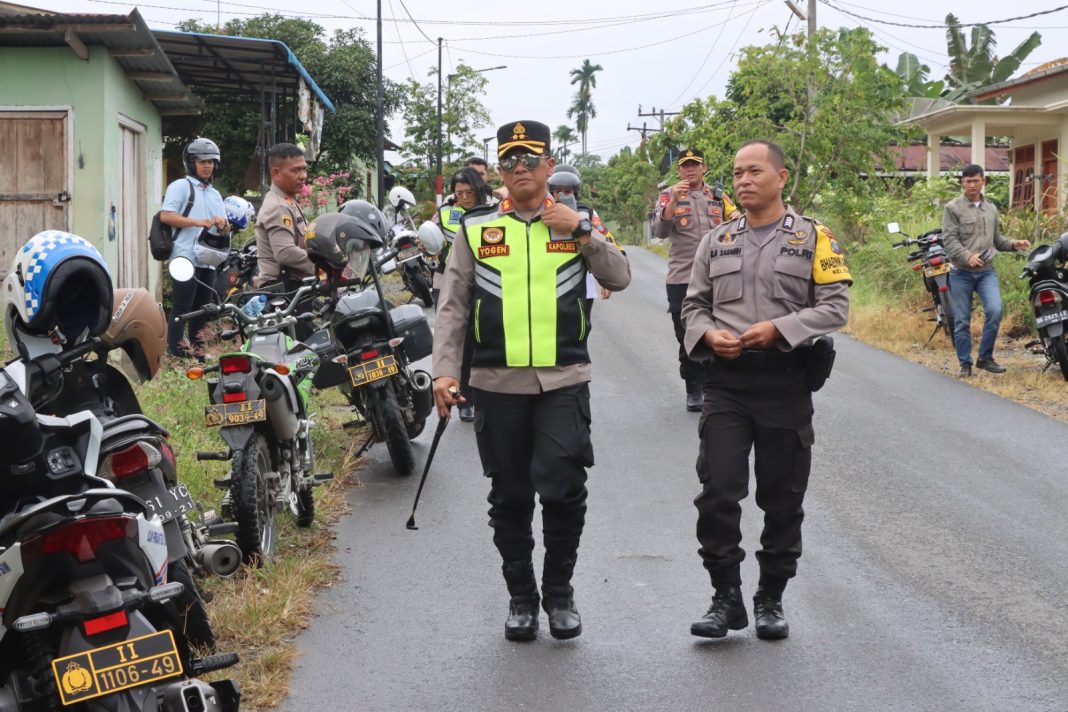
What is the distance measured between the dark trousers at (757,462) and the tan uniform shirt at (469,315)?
23.2 inches

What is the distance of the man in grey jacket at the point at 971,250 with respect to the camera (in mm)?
12133

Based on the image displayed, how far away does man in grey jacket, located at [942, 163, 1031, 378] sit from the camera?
12.1 metres

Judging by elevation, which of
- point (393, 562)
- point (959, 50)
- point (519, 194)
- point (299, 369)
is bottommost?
point (393, 562)

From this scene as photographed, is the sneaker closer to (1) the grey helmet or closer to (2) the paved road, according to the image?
(2) the paved road

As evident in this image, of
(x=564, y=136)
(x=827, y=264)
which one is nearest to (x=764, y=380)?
(x=827, y=264)

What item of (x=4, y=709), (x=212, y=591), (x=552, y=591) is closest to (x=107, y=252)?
(x=212, y=591)

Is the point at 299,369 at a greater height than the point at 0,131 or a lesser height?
lesser

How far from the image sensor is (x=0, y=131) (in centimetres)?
1405

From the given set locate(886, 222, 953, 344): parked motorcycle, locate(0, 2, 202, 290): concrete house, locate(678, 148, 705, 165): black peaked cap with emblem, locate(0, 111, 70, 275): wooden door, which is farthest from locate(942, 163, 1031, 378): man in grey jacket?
locate(0, 111, 70, 275): wooden door

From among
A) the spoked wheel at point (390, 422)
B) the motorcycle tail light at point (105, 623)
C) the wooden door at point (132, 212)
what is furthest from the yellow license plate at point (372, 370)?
the wooden door at point (132, 212)

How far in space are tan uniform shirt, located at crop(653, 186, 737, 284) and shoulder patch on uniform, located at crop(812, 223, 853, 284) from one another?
5.18 metres

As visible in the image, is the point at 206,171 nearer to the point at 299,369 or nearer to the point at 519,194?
the point at 299,369

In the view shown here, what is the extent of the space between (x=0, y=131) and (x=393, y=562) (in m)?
9.87

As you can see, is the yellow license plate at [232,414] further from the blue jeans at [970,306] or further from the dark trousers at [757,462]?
the blue jeans at [970,306]
